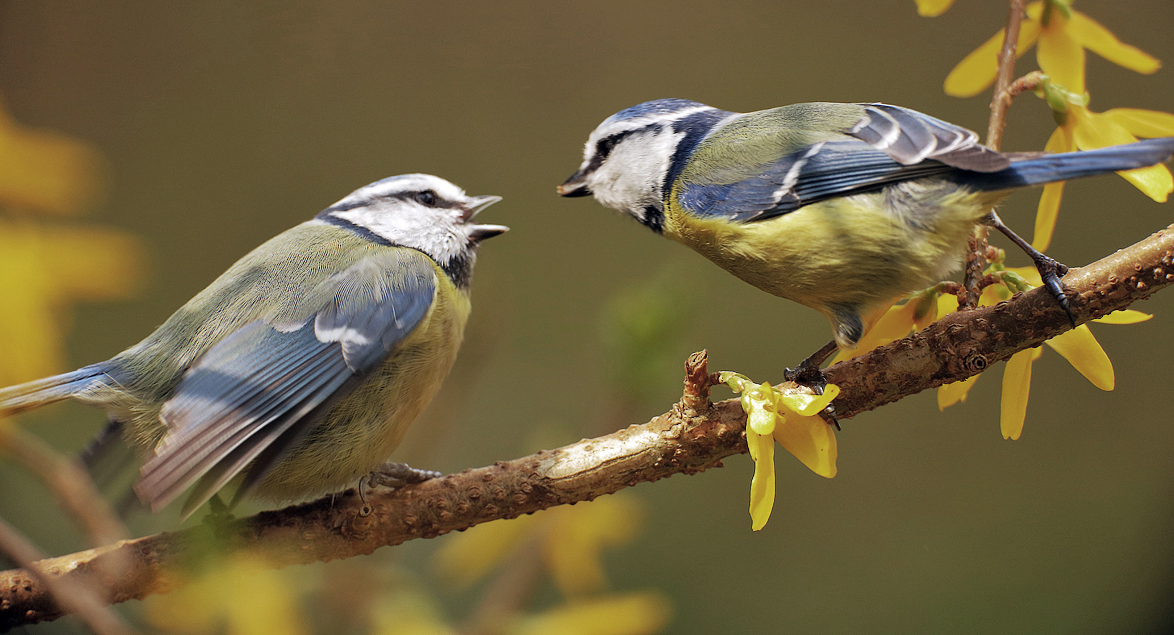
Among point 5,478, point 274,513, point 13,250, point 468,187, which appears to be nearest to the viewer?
point 13,250

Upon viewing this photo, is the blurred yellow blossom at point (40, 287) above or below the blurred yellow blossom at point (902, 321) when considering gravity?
above

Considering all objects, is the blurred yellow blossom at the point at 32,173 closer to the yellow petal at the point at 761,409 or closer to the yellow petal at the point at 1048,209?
the yellow petal at the point at 761,409

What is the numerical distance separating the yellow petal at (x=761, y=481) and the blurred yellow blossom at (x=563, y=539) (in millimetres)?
314

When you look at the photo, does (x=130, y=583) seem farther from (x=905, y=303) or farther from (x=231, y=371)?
(x=905, y=303)

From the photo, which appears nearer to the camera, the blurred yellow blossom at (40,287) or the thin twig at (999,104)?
the blurred yellow blossom at (40,287)

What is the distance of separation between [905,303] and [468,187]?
1.16 m

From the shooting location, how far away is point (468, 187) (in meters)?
1.57

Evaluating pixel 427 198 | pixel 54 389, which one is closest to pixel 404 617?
pixel 54 389

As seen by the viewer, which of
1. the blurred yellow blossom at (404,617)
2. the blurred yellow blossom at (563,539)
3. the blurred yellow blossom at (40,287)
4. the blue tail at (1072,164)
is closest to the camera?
the blurred yellow blossom at (40,287)

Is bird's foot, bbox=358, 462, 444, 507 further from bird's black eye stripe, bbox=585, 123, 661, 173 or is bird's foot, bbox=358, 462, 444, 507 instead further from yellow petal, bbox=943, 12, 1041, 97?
yellow petal, bbox=943, 12, 1041, 97

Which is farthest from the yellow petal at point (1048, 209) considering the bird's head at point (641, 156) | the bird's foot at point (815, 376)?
the bird's head at point (641, 156)

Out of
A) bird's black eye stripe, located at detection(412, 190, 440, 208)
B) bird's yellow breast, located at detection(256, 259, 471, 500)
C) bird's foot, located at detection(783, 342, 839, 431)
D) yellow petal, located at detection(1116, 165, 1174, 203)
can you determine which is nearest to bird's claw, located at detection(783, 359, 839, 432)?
bird's foot, located at detection(783, 342, 839, 431)

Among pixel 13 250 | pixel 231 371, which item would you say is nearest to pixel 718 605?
pixel 231 371

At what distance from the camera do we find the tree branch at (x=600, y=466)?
49 cm
